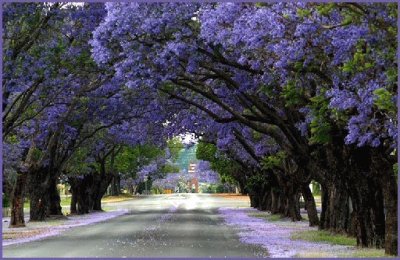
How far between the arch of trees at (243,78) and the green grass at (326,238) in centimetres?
47

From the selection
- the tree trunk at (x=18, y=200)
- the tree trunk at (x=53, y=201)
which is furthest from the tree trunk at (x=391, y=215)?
the tree trunk at (x=53, y=201)

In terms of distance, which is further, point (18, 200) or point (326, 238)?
point (18, 200)

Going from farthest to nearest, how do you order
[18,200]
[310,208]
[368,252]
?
[18,200]
[310,208]
[368,252]

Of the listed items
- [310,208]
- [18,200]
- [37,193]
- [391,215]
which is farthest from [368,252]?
[37,193]

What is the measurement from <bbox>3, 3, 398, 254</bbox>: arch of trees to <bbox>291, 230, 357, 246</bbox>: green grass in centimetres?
47

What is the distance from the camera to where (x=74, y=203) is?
183 feet

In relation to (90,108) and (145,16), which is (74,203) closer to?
(90,108)

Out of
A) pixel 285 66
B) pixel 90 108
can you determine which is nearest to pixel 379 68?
pixel 285 66

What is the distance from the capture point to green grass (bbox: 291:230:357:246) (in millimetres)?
23356

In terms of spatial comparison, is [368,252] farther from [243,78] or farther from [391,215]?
[243,78]

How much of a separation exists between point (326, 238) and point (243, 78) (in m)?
6.44

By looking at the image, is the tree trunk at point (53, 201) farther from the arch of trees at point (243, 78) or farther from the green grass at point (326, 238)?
the green grass at point (326, 238)

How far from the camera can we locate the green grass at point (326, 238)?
76.6 feet

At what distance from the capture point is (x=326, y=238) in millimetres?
25078
